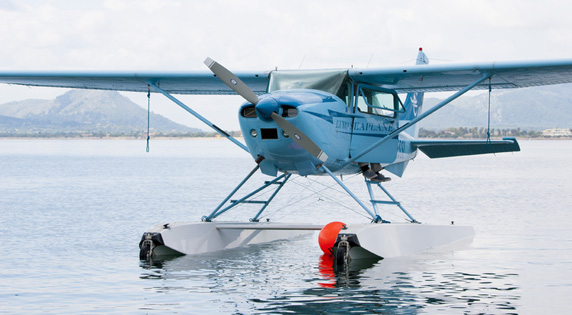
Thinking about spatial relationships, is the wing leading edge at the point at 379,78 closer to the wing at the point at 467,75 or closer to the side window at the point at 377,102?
the wing at the point at 467,75

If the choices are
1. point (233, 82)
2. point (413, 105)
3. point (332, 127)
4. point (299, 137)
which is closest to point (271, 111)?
point (299, 137)

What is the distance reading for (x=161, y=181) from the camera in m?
40.2

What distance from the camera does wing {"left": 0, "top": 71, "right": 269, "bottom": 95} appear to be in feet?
44.2

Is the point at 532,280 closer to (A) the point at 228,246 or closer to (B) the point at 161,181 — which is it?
(A) the point at 228,246

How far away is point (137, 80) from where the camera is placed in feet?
45.3

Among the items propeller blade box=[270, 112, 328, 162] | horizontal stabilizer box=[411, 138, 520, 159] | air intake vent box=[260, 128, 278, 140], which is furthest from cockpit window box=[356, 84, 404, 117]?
air intake vent box=[260, 128, 278, 140]

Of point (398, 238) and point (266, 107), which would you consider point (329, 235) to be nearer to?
point (398, 238)

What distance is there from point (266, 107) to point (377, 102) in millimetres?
3045

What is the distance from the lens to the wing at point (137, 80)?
13.5 metres

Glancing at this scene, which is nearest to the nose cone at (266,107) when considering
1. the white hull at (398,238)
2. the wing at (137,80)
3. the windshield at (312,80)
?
the windshield at (312,80)

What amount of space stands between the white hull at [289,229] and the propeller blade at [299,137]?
3.90 ft

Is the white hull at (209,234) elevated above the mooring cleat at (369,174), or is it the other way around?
the mooring cleat at (369,174)

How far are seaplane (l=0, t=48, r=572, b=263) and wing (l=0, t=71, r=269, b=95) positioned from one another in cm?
2

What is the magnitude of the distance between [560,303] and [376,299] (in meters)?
1.98
